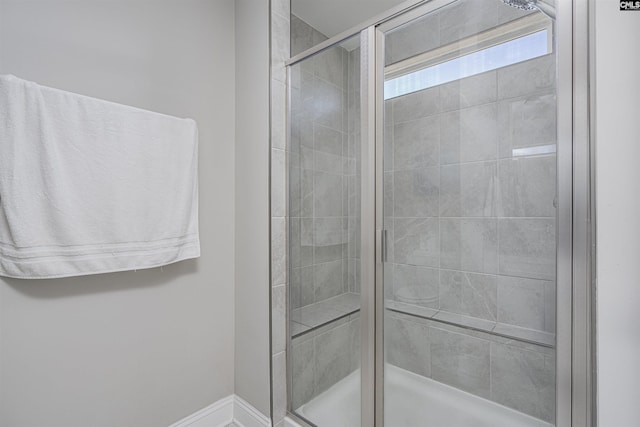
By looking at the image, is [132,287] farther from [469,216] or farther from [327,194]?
[469,216]

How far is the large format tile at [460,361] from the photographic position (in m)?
1.12

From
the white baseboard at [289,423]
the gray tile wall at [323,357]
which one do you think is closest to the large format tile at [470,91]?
the gray tile wall at [323,357]

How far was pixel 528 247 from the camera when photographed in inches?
35.7

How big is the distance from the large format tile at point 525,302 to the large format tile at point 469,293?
1.1 inches

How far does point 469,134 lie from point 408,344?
830 millimetres

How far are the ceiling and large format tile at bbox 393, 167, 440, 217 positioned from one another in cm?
86

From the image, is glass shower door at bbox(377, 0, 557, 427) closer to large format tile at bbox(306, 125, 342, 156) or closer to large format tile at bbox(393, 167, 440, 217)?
large format tile at bbox(393, 167, 440, 217)

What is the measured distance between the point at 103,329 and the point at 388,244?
1.16m

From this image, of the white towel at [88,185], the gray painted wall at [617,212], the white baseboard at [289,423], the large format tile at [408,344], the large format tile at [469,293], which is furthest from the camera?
the white baseboard at [289,423]

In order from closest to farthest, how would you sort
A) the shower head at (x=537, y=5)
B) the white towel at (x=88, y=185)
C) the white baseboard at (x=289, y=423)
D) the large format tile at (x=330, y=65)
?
the shower head at (x=537, y=5) → the white towel at (x=88, y=185) → the large format tile at (x=330, y=65) → the white baseboard at (x=289, y=423)

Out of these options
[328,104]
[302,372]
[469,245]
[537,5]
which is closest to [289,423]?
[302,372]

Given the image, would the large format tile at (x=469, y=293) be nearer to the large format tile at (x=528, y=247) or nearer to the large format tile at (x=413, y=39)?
the large format tile at (x=528, y=247)

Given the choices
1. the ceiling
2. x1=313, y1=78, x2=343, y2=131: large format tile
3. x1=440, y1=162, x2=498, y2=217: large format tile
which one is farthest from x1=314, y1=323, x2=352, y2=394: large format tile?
the ceiling

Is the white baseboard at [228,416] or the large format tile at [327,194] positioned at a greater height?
the large format tile at [327,194]
